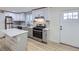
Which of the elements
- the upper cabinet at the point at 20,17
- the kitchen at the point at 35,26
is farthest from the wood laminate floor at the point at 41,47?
the upper cabinet at the point at 20,17

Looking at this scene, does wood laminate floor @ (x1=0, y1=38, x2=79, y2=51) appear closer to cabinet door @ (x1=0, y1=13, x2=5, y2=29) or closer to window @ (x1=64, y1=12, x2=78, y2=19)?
cabinet door @ (x1=0, y1=13, x2=5, y2=29)

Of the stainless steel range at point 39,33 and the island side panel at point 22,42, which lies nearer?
the island side panel at point 22,42

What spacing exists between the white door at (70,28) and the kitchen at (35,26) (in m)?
0.06

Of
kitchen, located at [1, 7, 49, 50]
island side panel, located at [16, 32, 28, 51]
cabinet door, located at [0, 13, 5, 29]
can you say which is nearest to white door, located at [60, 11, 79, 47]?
kitchen, located at [1, 7, 49, 50]

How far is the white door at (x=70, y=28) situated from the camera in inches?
45.1

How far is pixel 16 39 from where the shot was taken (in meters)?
1.08

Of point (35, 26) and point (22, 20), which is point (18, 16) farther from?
point (35, 26)

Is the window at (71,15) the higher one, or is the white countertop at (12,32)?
the window at (71,15)

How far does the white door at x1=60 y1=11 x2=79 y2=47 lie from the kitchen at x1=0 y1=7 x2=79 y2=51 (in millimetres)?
65

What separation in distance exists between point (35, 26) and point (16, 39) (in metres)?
0.35

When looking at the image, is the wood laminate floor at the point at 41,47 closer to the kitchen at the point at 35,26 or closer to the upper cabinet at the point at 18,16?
the kitchen at the point at 35,26

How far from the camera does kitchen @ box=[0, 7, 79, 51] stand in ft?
3.59
